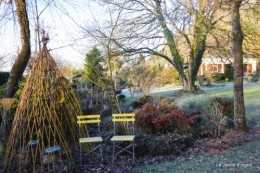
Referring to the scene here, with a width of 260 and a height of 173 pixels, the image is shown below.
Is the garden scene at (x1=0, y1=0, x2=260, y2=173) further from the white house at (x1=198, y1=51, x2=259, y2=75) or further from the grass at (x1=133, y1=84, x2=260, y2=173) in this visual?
the white house at (x1=198, y1=51, x2=259, y2=75)

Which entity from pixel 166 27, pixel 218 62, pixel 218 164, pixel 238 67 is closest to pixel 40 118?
pixel 218 164

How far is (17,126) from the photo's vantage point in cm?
538

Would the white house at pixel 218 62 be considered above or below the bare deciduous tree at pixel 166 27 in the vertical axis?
below

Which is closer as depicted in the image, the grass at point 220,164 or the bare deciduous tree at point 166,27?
the grass at point 220,164

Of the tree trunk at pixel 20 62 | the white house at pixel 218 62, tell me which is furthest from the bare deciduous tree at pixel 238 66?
the white house at pixel 218 62

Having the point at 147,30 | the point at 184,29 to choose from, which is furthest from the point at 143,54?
the point at 184,29

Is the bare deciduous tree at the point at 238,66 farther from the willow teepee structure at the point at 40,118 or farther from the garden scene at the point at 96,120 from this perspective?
the willow teepee structure at the point at 40,118

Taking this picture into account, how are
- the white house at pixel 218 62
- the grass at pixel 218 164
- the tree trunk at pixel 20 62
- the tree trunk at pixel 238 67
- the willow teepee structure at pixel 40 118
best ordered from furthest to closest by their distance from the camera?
the white house at pixel 218 62, the tree trunk at pixel 238 67, the tree trunk at pixel 20 62, the willow teepee structure at pixel 40 118, the grass at pixel 218 164

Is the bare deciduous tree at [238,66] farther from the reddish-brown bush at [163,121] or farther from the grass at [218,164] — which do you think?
the grass at [218,164]

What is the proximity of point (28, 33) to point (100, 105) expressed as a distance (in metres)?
4.87

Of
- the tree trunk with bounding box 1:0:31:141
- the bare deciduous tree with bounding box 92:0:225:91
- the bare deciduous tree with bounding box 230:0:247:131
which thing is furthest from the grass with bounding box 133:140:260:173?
the bare deciduous tree with bounding box 92:0:225:91

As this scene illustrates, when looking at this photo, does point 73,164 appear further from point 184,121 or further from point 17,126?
point 184,121

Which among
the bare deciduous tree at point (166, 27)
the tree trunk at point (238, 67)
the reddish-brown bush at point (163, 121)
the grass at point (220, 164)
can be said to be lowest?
the grass at point (220, 164)

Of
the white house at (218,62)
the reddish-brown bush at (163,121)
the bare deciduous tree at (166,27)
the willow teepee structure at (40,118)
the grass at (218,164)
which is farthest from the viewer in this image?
the white house at (218,62)
